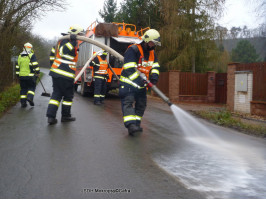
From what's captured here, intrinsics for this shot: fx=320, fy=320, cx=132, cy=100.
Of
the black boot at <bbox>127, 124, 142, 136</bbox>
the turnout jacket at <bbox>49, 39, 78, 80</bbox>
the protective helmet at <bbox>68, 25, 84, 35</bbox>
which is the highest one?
the protective helmet at <bbox>68, 25, 84, 35</bbox>

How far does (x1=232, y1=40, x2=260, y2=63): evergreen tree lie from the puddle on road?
159ft

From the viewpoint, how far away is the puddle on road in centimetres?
353

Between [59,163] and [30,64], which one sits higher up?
[30,64]

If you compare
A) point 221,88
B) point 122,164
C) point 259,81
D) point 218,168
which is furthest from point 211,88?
point 122,164

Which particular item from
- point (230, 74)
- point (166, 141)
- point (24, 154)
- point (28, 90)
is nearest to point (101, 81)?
point (28, 90)

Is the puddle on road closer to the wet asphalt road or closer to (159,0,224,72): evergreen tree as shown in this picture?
the wet asphalt road

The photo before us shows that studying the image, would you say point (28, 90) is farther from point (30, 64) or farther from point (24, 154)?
point (24, 154)

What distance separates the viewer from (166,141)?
5.96m

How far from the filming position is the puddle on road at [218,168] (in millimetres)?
3533

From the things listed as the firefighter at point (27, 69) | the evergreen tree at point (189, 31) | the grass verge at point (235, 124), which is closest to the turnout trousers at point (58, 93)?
the firefighter at point (27, 69)

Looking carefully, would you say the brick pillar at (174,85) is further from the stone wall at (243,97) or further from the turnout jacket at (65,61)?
the turnout jacket at (65,61)

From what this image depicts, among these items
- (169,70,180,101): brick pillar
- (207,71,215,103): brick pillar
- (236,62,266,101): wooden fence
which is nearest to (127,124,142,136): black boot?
(236,62,266,101): wooden fence

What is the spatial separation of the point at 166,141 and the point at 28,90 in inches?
233

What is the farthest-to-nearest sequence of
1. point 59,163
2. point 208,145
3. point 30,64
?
point 30,64
point 208,145
point 59,163
